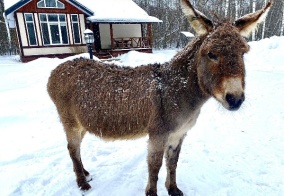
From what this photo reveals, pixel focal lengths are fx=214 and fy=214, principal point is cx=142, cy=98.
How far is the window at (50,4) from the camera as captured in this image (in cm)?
1622

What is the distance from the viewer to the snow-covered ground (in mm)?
2926

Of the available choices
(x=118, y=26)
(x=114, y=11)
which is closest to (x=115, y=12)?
(x=114, y=11)

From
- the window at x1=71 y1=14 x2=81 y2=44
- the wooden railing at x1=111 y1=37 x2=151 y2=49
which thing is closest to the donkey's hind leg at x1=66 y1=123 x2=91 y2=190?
the window at x1=71 y1=14 x2=81 y2=44

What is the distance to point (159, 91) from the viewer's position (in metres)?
2.40

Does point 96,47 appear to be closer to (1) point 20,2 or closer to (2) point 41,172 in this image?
(1) point 20,2

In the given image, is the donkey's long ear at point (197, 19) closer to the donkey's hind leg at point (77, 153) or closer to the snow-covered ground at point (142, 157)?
the snow-covered ground at point (142, 157)

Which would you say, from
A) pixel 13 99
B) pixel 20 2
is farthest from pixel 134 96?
pixel 20 2

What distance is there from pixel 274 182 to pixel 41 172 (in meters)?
3.34

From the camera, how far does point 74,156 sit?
121 inches

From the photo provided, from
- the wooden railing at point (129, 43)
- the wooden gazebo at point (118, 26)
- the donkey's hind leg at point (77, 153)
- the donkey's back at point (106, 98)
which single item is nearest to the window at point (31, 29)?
the wooden gazebo at point (118, 26)

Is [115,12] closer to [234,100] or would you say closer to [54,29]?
[54,29]

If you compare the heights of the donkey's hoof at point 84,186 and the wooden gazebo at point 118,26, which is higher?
the wooden gazebo at point 118,26

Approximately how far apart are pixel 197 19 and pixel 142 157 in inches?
99.2

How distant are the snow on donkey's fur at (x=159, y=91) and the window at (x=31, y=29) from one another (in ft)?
51.6
